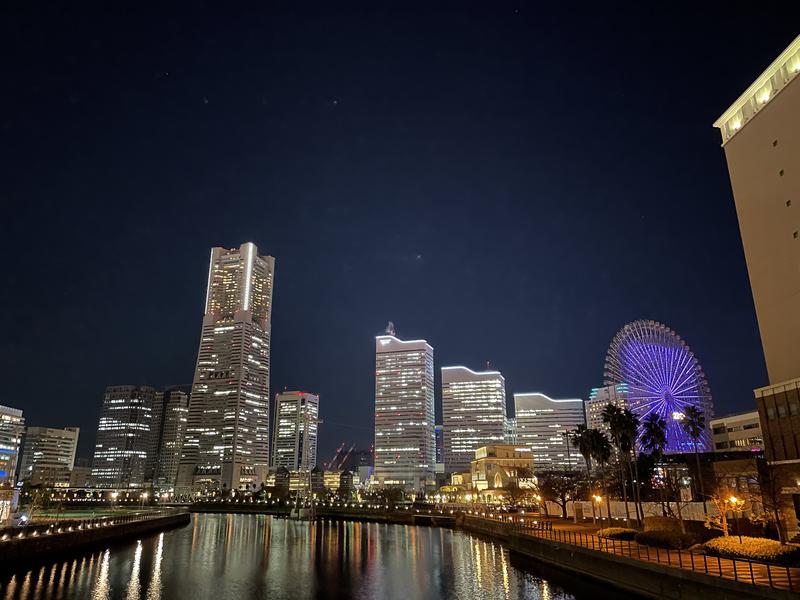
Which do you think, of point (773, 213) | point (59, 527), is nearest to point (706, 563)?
point (773, 213)

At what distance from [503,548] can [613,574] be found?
106ft

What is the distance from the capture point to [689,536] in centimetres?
4178

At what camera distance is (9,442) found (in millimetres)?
180875

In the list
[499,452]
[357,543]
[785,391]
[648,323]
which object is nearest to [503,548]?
[357,543]

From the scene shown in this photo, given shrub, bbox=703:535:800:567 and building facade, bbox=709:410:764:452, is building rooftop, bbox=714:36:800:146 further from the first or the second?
building facade, bbox=709:410:764:452

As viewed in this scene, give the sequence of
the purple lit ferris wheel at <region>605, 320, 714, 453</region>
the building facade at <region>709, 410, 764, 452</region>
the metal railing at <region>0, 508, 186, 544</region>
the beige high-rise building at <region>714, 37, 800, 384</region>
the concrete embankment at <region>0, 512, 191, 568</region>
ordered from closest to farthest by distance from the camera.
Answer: the concrete embankment at <region>0, 512, 191, 568</region> → the metal railing at <region>0, 508, 186, 544</region> → the beige high-rise building at <region>714, 37, 800, 384</region> → the purple lit ferris wheel at <region>605, 320, 714, 453</region> → the building facade at <region>709, 410, 764, 452</region>

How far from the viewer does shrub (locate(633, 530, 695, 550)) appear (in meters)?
41.1

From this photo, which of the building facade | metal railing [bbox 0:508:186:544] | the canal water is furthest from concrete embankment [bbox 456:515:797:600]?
the building facade

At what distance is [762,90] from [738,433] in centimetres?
8327

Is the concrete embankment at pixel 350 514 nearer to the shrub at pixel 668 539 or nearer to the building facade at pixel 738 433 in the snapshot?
the building facade at pixel 738 433

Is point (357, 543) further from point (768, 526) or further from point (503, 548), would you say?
point (768, 526)

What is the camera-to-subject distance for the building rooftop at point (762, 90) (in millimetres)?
59719

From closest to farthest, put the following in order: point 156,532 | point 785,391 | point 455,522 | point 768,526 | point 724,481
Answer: point 768,526 → point 785,391 → point 724,481 → point 156,532 → point 455,522

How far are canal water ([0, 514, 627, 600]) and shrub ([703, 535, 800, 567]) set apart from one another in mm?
7808
